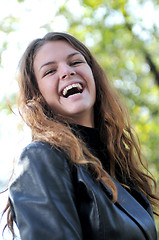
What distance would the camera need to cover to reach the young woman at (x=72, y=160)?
1.30 m

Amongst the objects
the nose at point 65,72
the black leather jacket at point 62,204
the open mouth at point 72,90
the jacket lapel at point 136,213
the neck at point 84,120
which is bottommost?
the jacket lapel at point 136,213

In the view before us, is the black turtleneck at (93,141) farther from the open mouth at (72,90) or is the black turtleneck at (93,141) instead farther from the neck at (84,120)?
the open mouth at (72,90)

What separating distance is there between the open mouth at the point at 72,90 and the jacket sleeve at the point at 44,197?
50 cm

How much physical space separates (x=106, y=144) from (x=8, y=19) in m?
3.64

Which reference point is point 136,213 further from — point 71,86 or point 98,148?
point 71,86

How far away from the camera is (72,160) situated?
148 centimetres

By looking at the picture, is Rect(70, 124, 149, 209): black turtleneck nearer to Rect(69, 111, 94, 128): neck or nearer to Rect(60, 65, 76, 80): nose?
Rect(69, 111, 94, 128): neck

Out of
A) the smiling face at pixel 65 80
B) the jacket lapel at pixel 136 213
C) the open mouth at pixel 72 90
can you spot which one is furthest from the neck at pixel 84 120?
the jacket lapel at pixel 136 213

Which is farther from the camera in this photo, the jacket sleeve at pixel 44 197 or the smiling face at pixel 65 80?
the smiling face at pixel 65 80

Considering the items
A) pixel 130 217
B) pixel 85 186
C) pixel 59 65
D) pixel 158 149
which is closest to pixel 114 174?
pixel 130 217

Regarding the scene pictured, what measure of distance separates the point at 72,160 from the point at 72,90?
0.57m

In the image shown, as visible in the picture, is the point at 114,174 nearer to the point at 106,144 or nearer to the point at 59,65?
the point at 106,144

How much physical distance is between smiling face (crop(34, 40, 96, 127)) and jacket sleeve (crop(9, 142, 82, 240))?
1.53ft

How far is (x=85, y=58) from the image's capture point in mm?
2229
